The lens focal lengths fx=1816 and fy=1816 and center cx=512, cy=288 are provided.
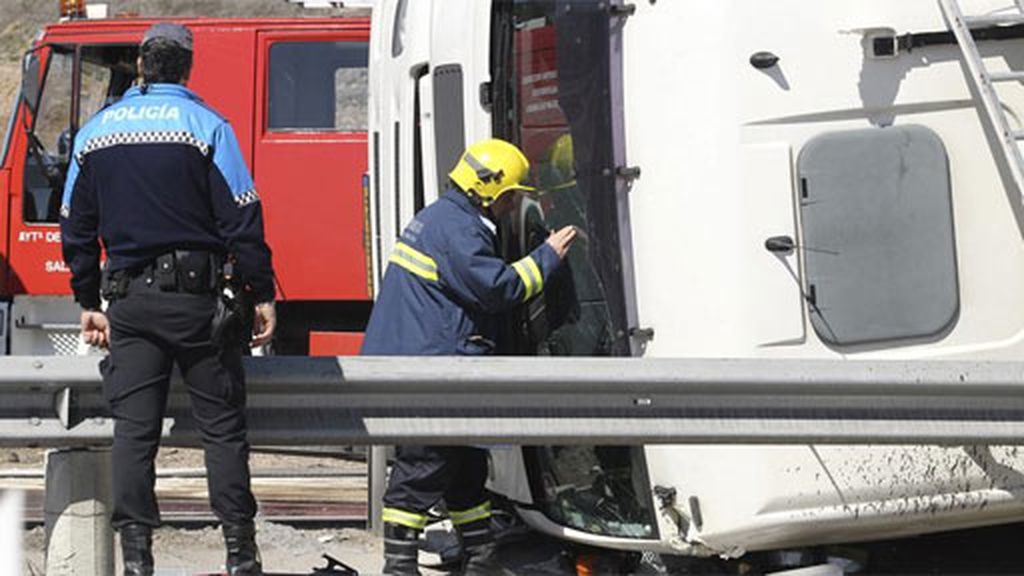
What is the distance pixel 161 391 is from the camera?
211 inches

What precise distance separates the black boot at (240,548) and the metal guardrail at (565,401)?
0.29 m

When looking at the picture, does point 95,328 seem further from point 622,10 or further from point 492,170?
point 622,10

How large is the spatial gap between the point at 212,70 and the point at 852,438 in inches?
262

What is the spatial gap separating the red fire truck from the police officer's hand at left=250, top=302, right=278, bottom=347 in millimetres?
5484

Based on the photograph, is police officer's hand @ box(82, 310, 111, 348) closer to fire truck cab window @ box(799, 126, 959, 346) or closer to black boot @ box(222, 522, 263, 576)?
black boot @ box(222, 522, 263, 576)

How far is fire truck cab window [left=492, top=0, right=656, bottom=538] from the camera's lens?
20.4ft

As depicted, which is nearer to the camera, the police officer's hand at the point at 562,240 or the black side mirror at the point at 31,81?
the police officer's hand at the point at 562,240

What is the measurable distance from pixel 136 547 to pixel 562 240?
183cm

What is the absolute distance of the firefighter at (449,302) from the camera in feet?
20.9

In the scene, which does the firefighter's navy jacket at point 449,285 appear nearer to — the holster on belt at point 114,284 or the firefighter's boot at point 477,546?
the firefighter's boot at point 477,546

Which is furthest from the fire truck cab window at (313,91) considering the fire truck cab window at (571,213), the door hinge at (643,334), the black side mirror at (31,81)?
the door hinge at (643,334)

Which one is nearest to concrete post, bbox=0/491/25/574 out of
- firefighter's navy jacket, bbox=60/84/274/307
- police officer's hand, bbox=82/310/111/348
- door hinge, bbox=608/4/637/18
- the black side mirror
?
police officer's hand, bbox=82/310/111/348

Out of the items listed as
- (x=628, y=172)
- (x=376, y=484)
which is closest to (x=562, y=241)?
(x=628, y=172)

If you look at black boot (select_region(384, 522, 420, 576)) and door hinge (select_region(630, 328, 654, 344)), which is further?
black boot (select_region(384, 522, 420, 576))
